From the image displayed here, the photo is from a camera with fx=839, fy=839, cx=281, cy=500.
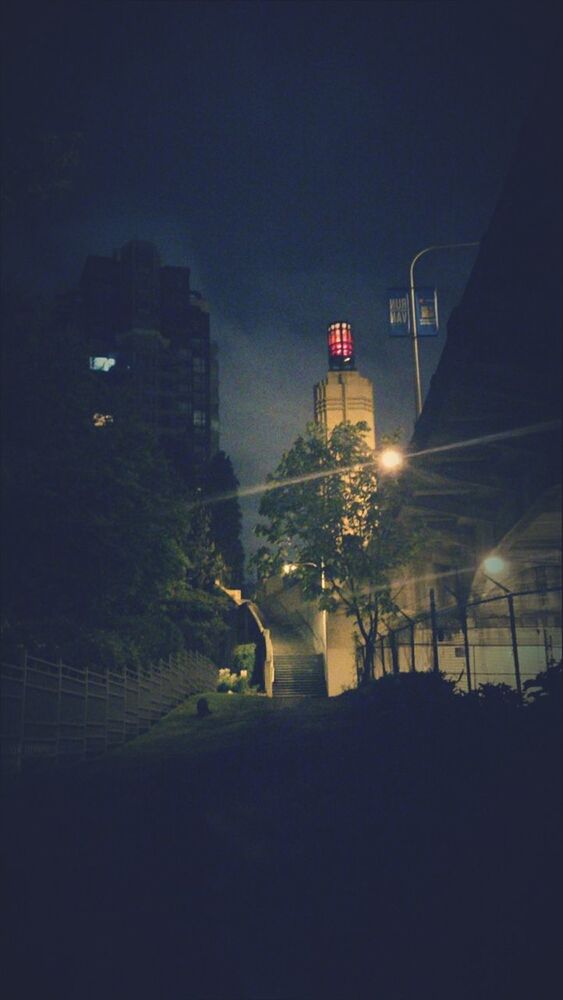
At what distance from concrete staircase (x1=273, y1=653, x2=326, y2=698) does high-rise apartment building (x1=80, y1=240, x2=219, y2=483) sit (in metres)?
57.9

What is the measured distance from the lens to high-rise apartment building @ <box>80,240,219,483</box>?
4540 inches

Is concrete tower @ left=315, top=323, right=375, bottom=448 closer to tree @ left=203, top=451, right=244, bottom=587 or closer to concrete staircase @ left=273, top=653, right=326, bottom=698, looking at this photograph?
tree @ left=203, top=451, right=244, bottom=587

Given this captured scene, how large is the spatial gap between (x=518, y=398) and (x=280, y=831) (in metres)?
6.49

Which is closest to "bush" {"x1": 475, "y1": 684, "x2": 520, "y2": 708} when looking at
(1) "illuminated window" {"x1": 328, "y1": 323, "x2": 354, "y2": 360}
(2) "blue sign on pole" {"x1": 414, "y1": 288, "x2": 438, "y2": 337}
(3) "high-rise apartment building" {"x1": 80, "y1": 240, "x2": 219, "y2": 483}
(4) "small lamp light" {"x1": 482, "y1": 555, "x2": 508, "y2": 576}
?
(4) "small lamp light" {"x1": 482, "y1": 555, "x2": 508, "y2": 576}

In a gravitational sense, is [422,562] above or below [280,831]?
above

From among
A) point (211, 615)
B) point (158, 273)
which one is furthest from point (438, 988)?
point (158, 273)

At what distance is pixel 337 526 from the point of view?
3794 centimetres

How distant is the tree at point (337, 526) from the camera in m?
36.9

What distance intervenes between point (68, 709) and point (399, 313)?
18802 mm

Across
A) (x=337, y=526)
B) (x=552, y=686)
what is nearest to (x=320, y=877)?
(x=552, y=686)

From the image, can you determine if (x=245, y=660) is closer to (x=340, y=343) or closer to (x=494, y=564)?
(x=494, y=564)

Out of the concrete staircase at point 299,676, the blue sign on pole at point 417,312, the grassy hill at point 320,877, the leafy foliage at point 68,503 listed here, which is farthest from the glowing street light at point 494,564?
the concrete staircase at point 299,676

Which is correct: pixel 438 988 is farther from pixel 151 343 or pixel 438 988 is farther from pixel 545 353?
pixel 151 343

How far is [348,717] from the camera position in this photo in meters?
20.6
